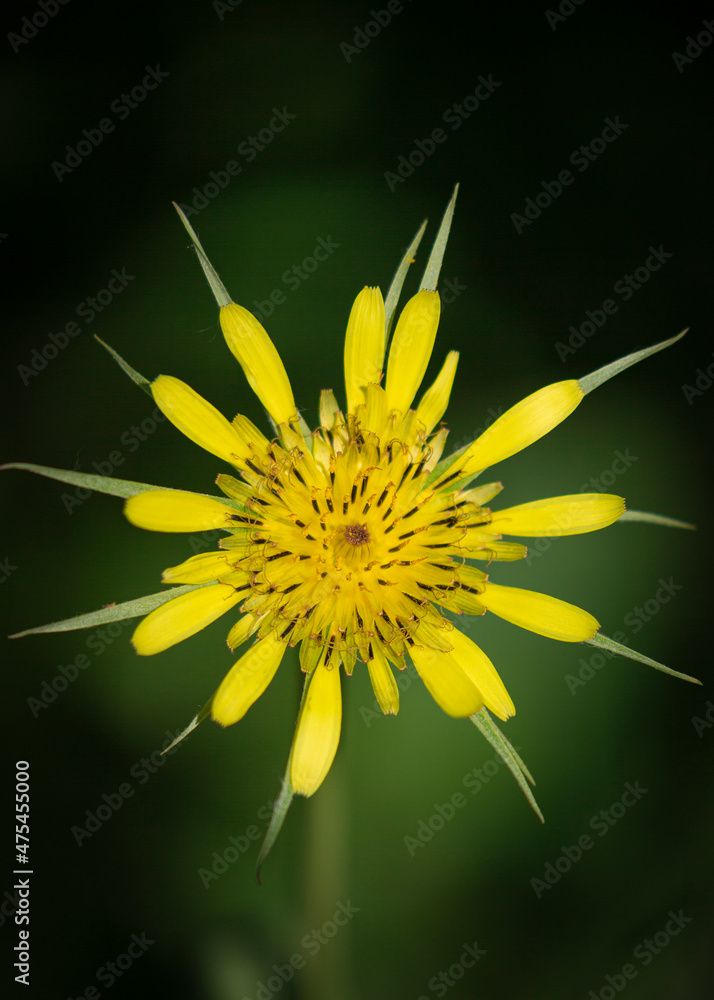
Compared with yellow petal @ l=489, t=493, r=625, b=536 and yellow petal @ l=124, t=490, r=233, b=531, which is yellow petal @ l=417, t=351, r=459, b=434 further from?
yellow petal @ l=124, t=490, r=233, b=531

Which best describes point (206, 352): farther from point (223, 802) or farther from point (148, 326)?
point (223, 802)

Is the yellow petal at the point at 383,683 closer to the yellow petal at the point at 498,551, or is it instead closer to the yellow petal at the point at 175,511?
the yellow petal at the point at 498,551

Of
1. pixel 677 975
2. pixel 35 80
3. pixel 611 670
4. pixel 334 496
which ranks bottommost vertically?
pixel 677 975

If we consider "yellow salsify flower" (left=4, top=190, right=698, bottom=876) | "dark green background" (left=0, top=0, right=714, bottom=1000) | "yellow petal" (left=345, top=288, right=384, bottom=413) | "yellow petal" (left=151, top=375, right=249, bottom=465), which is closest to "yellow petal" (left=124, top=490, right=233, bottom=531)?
"yellow salsify flower" (left=4, top=190, right=698, bottom=876)

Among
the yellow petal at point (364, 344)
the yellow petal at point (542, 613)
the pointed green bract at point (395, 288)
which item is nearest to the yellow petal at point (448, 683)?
the yellow petal at point (542, 613)


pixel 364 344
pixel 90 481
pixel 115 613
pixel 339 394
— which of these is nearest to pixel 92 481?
pixel 90 481

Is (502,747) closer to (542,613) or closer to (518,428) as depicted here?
(542,613)

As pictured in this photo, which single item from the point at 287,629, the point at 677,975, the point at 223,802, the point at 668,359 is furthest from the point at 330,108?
the point at 677,975
